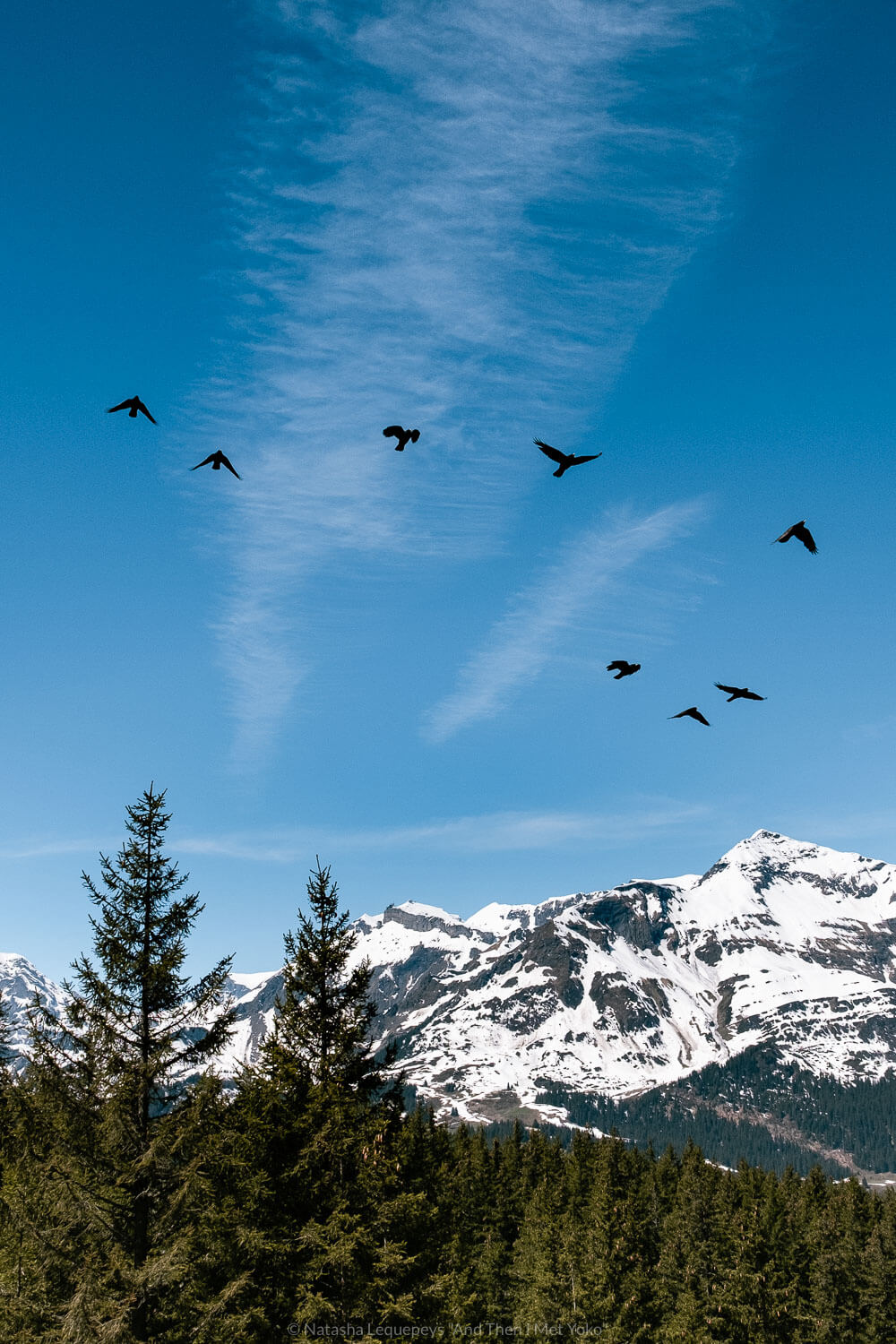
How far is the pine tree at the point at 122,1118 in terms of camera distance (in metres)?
18.0

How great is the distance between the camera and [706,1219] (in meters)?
58.6

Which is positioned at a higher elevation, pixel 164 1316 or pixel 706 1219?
pixel 164 1316

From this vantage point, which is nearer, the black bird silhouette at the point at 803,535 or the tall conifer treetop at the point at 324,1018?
the black bird silhouette at the point at 803,535

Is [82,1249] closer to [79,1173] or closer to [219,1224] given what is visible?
[79,1173]

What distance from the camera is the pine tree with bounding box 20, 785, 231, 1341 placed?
708 inches

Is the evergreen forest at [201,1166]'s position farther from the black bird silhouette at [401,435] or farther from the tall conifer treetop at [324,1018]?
the black bird silhouette at [401,435]

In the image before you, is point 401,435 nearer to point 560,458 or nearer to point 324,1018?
point 560,458

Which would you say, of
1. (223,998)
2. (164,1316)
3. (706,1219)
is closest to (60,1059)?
(223,998)

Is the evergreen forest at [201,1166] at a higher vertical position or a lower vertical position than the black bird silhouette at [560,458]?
lower

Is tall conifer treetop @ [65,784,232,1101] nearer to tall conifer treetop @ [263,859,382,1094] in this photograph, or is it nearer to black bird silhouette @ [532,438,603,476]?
tall conifer treetop @ [263,859,382,1094]

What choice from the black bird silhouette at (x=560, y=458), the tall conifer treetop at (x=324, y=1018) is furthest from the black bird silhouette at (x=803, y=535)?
the tall conifer treetop at (x=324, y=1018)

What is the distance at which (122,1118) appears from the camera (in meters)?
19.1

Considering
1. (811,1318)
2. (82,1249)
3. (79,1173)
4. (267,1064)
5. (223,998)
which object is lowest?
(811,1318)

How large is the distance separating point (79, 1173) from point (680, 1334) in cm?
4024
